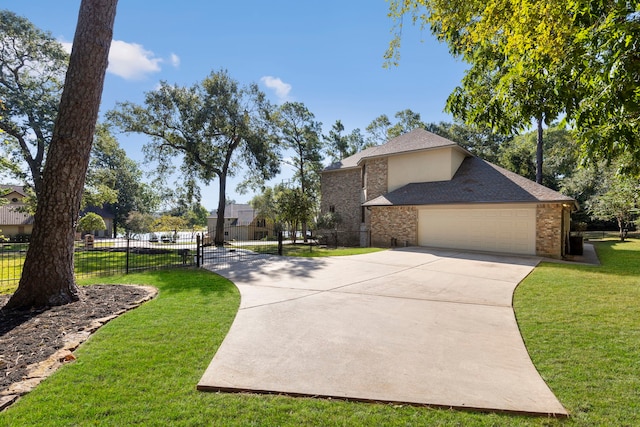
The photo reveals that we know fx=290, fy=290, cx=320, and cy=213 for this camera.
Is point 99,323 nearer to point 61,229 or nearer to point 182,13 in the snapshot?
point 61,229

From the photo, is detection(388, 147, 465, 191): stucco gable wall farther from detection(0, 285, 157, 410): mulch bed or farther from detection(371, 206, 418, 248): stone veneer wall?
detection(0, 285, 157, 410): mulch bed

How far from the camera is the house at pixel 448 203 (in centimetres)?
1355

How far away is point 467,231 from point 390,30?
39.1 feet

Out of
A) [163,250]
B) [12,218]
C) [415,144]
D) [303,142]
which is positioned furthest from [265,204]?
[12,218]

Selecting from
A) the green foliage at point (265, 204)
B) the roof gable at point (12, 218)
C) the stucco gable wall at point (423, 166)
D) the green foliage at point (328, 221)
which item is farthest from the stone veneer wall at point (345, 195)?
the roof gable at point (12, 218)

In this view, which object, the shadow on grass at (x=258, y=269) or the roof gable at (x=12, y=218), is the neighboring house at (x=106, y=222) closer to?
the roof gable at (x=12, y=218)

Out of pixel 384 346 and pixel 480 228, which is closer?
pixel 384 346

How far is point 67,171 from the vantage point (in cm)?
535

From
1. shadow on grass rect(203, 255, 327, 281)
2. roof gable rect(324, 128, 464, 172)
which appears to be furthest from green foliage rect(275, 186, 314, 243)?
shadow on grass rect(203, 255, 327, 281)

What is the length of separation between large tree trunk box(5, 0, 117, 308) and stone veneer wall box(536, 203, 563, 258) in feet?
54.3

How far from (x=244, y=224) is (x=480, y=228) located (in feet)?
109

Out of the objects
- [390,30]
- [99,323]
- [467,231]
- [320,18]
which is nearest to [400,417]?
[99,323]

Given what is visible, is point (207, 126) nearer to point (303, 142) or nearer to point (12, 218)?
point (303, 142)

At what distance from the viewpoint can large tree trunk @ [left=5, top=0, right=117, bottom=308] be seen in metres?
5.23
